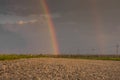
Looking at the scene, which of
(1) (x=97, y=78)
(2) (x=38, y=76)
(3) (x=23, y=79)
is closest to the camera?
(3) (x=23, y=79)

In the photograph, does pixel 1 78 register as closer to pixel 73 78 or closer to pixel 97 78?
pixel 73 78

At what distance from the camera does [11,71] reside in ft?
85.4

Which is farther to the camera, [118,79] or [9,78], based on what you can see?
[118,79]

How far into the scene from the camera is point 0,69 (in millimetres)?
27219

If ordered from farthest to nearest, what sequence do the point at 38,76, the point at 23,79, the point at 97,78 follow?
the point at 97,78 → the point at 38,76 → the point at 23,79

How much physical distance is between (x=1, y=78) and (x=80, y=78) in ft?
22.9

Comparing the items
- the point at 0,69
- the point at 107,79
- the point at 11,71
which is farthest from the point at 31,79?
the point at 107,79

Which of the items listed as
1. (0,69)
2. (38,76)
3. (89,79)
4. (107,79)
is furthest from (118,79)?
(0,69)

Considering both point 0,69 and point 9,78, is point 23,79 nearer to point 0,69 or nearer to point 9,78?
point 9,78

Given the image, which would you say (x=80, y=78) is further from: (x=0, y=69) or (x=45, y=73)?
(x=0, y=69)

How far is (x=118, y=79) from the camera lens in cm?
2667

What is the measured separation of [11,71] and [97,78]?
314 inches

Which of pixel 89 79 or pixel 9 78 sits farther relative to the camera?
pixel 89 79

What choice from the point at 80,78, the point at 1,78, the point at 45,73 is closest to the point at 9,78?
the point at 1,78
